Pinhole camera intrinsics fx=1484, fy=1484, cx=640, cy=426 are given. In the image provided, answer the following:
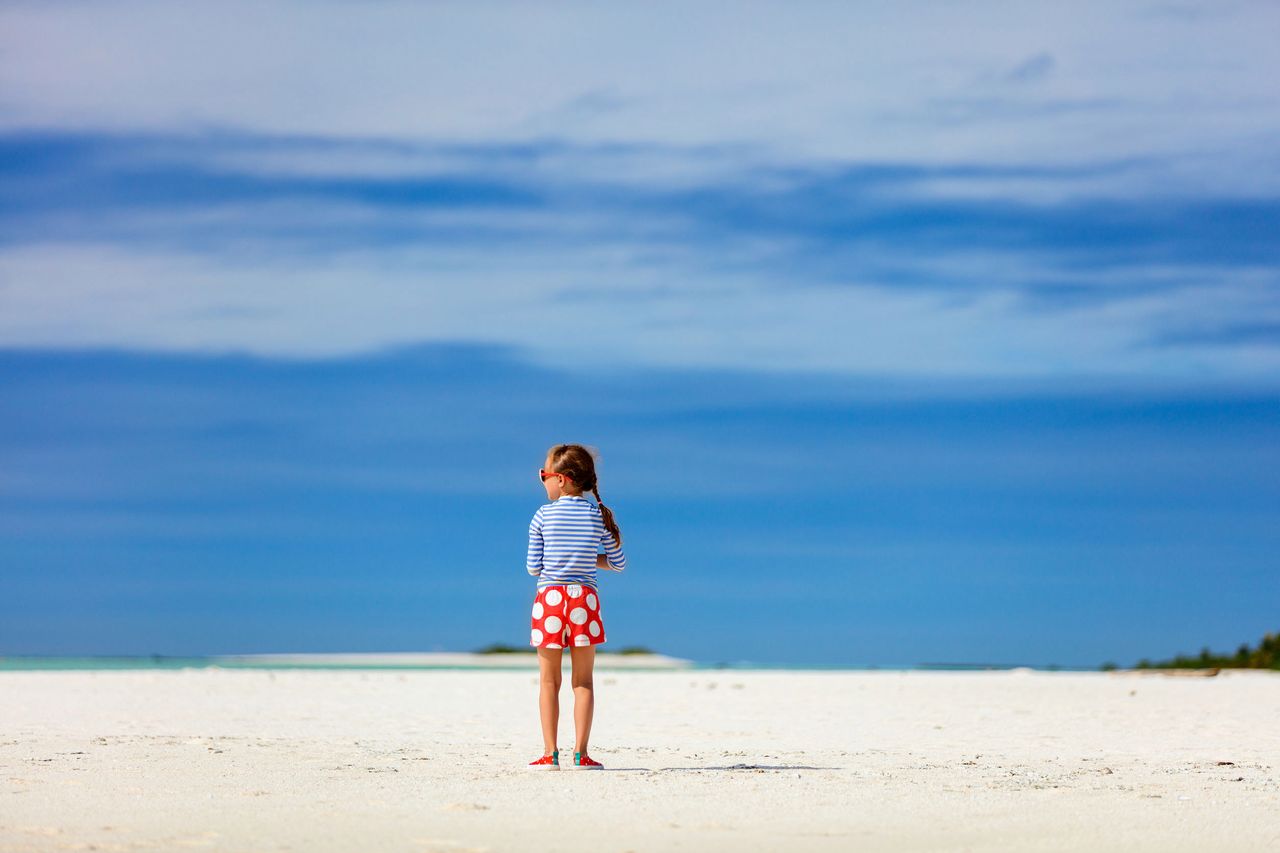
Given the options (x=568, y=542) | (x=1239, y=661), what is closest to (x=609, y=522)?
(x=568, y=542)

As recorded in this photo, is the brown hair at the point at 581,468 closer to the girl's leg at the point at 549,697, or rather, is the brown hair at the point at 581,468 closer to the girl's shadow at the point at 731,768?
the girl's leg at the point at 549,697

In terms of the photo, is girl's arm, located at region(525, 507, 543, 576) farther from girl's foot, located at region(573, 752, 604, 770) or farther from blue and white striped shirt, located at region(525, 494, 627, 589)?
girl's foot, located at region(573, 752, 604, 770)

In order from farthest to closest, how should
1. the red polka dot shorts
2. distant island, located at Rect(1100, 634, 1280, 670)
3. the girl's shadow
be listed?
distant island, located at Rect(1100, 634, 1280, 670)
the girl's shadow
the red polka dot shorts

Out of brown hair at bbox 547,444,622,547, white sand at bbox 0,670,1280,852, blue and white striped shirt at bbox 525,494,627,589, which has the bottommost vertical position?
white sand at bbox 0,670,1280,852

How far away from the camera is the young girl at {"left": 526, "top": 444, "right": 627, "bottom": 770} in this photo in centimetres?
985

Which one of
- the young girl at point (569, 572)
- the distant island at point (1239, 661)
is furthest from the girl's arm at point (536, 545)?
the distant island at point (1239, 661)

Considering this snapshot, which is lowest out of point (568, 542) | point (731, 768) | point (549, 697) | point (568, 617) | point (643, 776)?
point (643, 776)

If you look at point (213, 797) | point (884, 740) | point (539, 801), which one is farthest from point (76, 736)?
point (884, 740)

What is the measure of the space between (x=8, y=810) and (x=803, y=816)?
170 inches

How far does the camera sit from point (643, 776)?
32.1ft

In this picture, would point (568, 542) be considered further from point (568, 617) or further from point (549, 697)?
point (549, 697)

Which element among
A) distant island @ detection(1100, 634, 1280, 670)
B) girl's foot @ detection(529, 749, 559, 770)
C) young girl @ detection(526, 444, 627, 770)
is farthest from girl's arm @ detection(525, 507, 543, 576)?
distant island @ detection(1100, 634, 1280, 670)

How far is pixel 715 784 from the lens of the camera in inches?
372

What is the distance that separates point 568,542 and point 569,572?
20 cm
